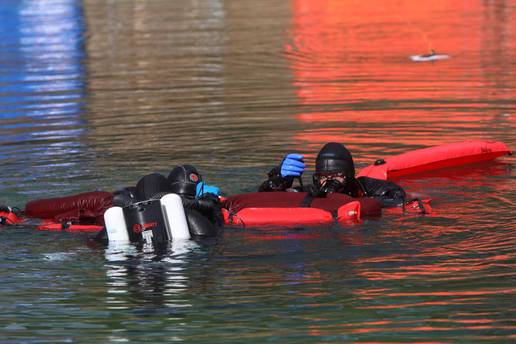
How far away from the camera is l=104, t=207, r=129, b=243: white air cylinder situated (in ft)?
31.4

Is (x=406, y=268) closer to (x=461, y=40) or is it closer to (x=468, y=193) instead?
(x=468, y=193)

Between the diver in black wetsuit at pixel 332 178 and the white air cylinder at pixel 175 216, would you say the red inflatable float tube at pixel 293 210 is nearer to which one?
the diver in black wetsuit at pixel 332 178

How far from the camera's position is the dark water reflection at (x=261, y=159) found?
790 centimetres

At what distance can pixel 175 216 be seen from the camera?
9539mm

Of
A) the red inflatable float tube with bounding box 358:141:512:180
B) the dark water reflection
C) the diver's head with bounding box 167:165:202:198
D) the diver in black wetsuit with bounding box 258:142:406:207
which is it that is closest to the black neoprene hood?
the diver in black wetsuit with bounding box 258:142:406:207

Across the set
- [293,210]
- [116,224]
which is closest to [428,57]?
[293,210]

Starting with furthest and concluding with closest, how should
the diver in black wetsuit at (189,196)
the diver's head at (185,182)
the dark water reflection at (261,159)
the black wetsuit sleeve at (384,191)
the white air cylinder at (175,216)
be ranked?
the black wetsuit sleeve at (384,191) → the diver's head at (185,182) → the diver in black wetsuit at (189,196) → the white air cylinder at (175,216) → the dark water reflection at (261,159)

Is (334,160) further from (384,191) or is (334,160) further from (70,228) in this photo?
(70,228)

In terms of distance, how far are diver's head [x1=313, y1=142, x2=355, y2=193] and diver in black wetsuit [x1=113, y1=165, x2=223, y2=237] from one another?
1.03 metres

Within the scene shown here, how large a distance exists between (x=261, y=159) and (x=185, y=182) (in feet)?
11.2

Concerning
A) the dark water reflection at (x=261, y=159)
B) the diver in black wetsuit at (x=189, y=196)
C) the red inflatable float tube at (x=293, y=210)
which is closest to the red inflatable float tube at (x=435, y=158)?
the dark water reflection at (x=261, y=159)

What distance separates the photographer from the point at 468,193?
38.2 ft

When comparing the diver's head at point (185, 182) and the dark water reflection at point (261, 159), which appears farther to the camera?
the diver's head at point (185, 182)

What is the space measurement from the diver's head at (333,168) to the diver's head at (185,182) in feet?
4.19
